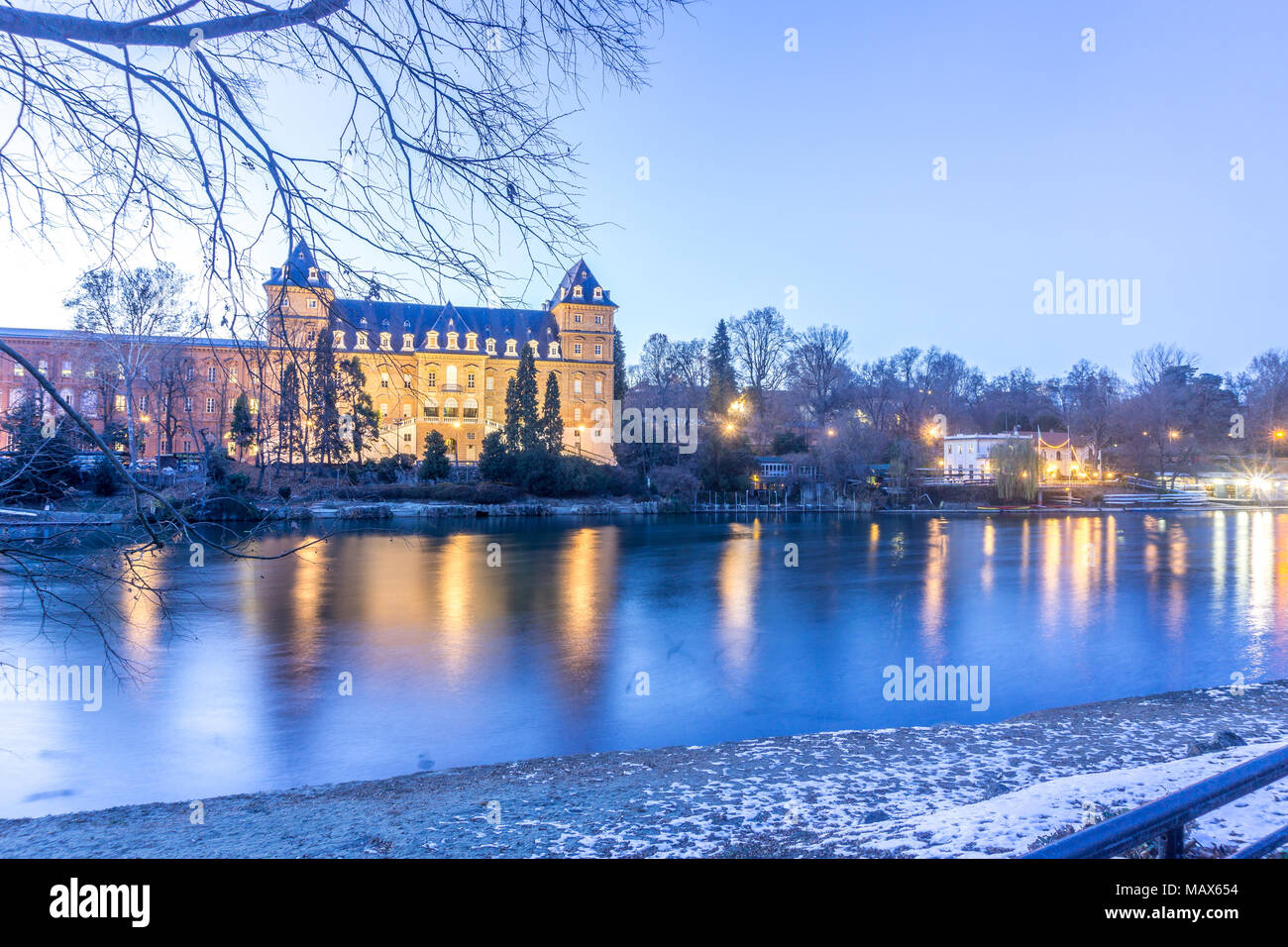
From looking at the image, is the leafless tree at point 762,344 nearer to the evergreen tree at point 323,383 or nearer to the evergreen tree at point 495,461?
the evergreen tree at point 495,461

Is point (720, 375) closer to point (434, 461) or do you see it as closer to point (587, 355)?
point (587, 355)

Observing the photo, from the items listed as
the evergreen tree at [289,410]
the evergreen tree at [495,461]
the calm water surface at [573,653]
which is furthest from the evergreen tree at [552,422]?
the evergreen tree at [289,410]

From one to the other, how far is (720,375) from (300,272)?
51.6 meters

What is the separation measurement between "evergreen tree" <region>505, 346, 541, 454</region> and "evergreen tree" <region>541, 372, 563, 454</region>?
51 cm

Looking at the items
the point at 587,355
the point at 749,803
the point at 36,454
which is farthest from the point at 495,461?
the point at 36,454

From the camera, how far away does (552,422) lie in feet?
143

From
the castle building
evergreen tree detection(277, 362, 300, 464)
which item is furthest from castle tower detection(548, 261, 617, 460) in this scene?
evergreen tree detection(277, 362, 300, 464)

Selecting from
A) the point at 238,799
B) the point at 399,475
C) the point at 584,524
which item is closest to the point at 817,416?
the point at 584,524

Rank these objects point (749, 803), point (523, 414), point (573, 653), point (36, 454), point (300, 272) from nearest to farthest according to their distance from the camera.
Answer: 1. point (300, 272)
2. point (36, 454)
3. point (749, 803)
4. point (573, 653)
5. point (523, 414)

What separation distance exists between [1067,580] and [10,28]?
22994 mm

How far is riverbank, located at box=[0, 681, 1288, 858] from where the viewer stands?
13.3 feet

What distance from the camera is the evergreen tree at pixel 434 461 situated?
4053cm

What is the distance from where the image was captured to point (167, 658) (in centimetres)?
1191

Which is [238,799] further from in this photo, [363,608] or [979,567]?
[979,567]
